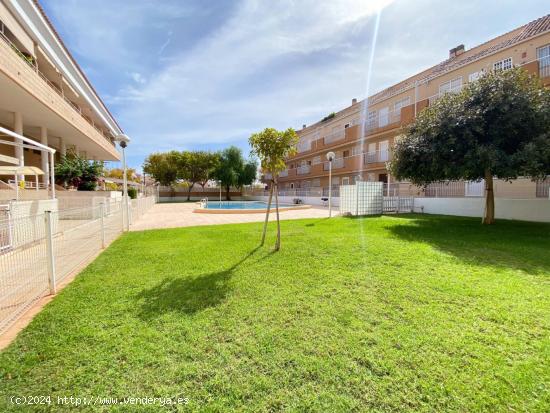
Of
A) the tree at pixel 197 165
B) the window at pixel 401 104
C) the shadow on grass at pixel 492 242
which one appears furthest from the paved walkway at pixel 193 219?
the tree at pixel 197 165

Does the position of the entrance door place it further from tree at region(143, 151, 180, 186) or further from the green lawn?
tree at region(143, 151, 180, 186)

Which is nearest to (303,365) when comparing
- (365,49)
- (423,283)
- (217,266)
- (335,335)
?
(335,335)

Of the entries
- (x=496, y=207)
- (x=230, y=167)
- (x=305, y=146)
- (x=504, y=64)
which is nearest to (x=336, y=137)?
(x=305, y=146)

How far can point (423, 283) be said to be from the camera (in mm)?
4410

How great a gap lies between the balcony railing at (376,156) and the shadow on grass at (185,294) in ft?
66.0

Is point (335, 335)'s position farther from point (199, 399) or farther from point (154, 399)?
point (154, 399)

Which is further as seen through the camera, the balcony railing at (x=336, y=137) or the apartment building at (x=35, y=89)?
the balcony railing at (x=336, y=137)

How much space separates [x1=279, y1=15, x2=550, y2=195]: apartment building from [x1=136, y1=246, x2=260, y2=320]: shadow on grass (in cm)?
1234

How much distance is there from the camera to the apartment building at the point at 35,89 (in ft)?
29.4

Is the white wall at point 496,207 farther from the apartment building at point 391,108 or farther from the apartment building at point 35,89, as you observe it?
the apartment building at point 35,89

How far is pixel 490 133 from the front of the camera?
9188mm

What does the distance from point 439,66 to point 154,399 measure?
2609 centimetres

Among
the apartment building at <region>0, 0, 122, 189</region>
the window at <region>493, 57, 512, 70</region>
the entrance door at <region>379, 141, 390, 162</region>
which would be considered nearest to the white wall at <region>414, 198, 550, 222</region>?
the entrance door at <region>379, 141, 390, 162</region>

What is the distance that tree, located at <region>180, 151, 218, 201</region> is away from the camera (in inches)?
1576
